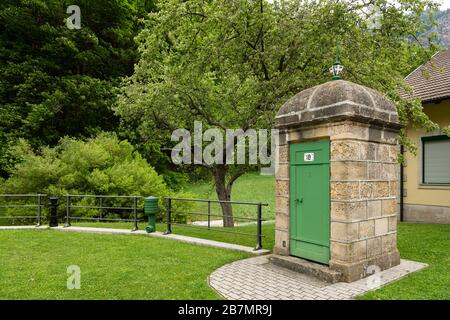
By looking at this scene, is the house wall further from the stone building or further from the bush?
the bush

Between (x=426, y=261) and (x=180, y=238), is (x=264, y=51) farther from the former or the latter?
(x=426, y=261)

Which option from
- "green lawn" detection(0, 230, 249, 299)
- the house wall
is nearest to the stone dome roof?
"green lawn" detection(0, 230, 249, 299)

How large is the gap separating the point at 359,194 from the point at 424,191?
8.58m

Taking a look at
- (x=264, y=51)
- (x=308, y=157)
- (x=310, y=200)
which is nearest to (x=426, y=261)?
(x=310, y=200)

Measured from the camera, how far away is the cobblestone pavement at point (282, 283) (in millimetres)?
4958

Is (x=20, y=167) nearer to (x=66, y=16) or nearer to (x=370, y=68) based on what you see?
(x=66, y=16)

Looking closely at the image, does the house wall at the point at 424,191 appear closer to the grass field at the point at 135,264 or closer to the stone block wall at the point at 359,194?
the grass field at the point at 135,264

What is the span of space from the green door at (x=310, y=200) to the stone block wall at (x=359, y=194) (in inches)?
6.0

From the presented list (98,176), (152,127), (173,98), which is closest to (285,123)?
(173,98)

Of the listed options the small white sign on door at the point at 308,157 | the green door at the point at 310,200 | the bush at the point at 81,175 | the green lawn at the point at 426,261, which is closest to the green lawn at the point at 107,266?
the green door at the point at 310,200

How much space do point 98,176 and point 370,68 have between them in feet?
35.9

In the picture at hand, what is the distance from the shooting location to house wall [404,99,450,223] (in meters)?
12.0

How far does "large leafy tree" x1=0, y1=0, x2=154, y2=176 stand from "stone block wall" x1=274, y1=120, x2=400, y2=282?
1499cm

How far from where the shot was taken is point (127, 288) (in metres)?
5.25
